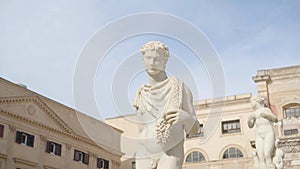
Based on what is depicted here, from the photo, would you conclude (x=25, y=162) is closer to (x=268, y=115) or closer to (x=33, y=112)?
(x=33, y=112)

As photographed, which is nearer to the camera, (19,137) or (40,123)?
(19,137)

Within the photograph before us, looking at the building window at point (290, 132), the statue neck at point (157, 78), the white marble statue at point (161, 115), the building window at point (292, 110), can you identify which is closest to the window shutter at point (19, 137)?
the building window at point (290, 132)

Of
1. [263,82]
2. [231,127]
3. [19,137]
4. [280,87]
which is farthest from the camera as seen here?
[231,127]

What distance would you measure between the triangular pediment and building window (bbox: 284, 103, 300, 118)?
18.1 metres

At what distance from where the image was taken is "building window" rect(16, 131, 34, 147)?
31.4 meters

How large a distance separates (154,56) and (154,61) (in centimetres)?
6

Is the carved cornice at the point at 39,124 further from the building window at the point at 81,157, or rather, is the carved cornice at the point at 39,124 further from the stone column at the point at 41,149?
the building window at the point at 81,157

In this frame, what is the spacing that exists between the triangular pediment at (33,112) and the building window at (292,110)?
713 inches

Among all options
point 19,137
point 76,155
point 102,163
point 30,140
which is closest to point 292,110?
point 102,163

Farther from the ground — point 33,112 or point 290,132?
point 33,112

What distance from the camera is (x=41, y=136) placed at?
3350 cm

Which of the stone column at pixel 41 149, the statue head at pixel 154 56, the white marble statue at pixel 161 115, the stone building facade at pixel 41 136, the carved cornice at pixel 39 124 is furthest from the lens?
the stone column at pixel 41 149

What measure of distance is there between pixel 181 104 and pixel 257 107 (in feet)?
26.4

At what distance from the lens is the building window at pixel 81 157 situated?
37.2m
